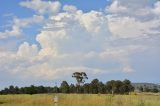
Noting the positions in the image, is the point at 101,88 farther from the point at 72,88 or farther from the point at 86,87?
the point at 72,88

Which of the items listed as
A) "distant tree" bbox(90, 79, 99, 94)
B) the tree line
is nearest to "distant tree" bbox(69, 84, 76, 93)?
the tree line

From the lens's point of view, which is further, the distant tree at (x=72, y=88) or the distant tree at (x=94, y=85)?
the distant tree at (x=72, y=88)

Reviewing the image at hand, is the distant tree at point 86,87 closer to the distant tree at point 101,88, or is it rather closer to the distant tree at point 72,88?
the distant tree at point 101,88

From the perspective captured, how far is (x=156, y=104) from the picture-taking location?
82.1 feet

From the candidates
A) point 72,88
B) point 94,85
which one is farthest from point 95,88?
point 72,88

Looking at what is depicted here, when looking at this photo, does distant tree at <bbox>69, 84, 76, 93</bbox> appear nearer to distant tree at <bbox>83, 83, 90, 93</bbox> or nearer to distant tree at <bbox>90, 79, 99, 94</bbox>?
distant tree at <bbox>83, 83, 90, 93</bbox>

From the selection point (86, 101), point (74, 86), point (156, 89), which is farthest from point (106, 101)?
point (156, 89)

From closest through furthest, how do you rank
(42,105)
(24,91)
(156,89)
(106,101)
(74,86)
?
(106,101) < (42,105) < (24,91) < (74,86) < (156,89)

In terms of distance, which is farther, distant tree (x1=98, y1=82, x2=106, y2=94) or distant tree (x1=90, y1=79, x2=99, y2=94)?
distant tree (x1=90, y1=79, x2=99, y2=94)

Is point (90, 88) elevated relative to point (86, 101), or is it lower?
elevated

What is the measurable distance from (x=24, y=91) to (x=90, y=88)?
555 inches

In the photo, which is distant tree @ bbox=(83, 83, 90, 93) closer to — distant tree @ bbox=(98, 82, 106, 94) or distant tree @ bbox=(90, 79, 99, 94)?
distant tree @ bbox=(90, 79, 99, 94)

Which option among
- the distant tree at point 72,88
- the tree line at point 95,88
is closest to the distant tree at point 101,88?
the tree line at point 95,88

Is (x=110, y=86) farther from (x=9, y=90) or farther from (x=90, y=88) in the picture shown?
(x=9, y=90)
